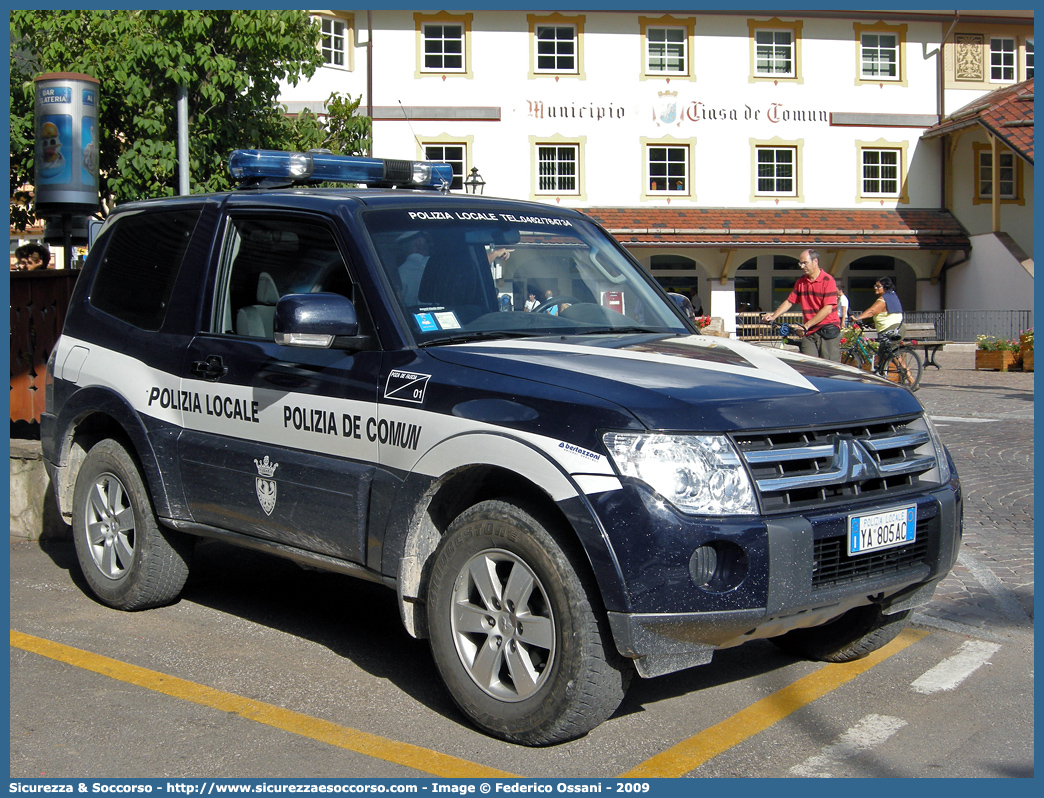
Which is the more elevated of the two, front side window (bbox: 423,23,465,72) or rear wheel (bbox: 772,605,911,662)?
front side window (bbox: 423,23,465,72)

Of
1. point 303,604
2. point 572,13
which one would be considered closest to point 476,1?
Answer: point 572,13

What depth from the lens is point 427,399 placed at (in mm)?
4141

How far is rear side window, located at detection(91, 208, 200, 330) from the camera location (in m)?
5.48

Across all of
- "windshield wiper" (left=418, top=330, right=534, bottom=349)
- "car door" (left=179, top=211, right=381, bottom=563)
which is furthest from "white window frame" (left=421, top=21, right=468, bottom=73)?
"windshield wiper" (left=418, top=330, right=534, bottom=349)

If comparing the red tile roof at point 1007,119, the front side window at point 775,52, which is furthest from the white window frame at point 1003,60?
the front side window at point 775,52

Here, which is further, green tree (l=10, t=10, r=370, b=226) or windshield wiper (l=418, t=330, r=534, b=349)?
green tree (l=10, t=10, r=370, b=226)

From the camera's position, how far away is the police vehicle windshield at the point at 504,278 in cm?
457

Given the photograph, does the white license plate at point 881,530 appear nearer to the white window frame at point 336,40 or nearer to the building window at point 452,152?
the white window frame at point 336,40

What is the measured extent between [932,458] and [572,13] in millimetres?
29662

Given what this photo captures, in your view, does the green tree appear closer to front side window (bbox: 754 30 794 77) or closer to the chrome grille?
the chrome grille

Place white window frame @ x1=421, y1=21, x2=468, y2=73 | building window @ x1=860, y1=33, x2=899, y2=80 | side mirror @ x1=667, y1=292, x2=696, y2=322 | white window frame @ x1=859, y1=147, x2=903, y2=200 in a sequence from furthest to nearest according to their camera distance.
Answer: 1. white window frame @ x1=859, y1=147, x2=903, y2=200
2. building window @ x1=860, y1=33, x2=899, y2=80
3. white window frame @ x1=421, y1=21, x2=468, y2=73
4. side mirror @ x1=667, y1=292, x2=696, y2=322

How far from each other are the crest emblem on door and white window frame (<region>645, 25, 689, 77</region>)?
29645 mm

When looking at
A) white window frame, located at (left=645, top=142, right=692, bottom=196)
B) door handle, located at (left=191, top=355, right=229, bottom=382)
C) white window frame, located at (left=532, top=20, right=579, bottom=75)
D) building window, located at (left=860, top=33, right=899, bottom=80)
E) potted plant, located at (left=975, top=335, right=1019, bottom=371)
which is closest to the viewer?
door handle, located at (left=191, top=355, right=229, bottom=382)

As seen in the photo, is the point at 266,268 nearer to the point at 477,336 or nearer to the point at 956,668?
the point at 477,336
